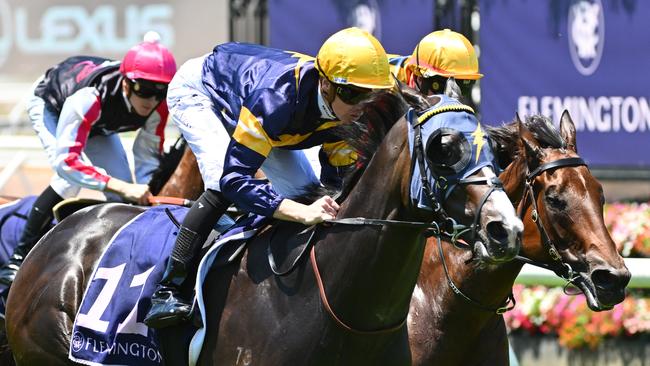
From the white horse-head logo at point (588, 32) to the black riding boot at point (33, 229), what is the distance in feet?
→ 13.3

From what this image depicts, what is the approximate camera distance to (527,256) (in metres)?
4.58

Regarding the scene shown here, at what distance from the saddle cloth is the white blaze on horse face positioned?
3.31 ft

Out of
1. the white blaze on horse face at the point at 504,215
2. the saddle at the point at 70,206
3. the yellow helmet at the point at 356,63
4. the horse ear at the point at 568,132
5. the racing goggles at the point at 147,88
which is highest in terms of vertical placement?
the yellow helmet at the point at 356,63

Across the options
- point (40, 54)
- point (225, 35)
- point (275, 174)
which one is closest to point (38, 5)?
point (40, 54)

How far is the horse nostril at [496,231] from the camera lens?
3.47m

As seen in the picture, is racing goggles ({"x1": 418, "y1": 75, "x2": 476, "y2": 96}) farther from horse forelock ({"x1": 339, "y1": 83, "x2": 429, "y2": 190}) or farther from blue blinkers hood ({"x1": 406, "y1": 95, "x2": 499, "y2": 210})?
blue blinkers hood ({"x1": 406, "y1": 95, "x2": 499, "y2": 210})

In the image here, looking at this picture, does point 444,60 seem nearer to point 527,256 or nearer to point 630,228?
point 527,256

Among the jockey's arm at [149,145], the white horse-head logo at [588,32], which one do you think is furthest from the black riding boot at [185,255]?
the white horse-head logo at [588,32]

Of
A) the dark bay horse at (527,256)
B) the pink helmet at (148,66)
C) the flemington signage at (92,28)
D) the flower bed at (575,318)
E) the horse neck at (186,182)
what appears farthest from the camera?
the flemington signage at (92,28)

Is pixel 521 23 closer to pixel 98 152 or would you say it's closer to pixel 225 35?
pixel 225 35

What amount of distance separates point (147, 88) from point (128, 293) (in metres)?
1.54

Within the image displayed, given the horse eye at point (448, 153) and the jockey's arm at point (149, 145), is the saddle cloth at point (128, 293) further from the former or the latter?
the jockey's arm at point (149, 145)

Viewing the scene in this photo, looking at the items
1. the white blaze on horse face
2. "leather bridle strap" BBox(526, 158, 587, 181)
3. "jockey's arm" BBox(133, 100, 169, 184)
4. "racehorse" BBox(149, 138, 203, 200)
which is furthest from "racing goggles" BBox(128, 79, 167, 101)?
the white blaze on horse face

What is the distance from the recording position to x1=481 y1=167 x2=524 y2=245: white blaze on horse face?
11.3 feet
